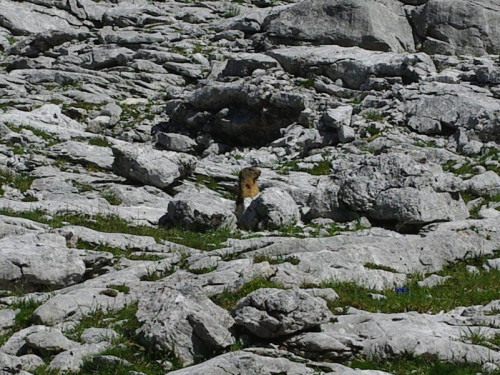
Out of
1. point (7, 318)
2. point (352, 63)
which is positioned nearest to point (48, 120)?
point (352, 63)

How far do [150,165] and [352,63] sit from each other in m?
14.3

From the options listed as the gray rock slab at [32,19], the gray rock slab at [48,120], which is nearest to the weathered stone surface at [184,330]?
the gray rock slab at [48,120]

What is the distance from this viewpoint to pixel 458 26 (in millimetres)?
38469

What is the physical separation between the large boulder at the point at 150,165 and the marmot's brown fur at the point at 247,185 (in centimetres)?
234

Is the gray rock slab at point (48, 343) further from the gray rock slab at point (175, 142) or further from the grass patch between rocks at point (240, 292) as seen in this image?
the gray rock slab at point (175, 142)

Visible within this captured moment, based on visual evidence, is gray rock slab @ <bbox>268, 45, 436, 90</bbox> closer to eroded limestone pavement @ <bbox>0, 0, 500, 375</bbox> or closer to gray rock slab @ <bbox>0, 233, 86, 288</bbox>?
eroded limestone pavement @ <bbox>0, 0, 500, 375</bbox>

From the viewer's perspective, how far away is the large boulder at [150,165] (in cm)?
2373

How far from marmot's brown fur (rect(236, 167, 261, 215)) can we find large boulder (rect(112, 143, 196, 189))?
2.34m

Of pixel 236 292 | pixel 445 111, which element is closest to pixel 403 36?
pixel 445 111

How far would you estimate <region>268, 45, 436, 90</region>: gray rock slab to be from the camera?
3359 centimetres

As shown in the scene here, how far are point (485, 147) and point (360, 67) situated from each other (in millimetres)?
8744

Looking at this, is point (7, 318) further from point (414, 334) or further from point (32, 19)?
point (32, 19)

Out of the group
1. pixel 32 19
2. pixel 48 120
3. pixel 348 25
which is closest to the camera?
pixel 48 120

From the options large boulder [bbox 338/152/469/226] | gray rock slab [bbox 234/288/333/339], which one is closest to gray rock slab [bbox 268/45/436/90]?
large boulder [bbox 338/152/469/226]
